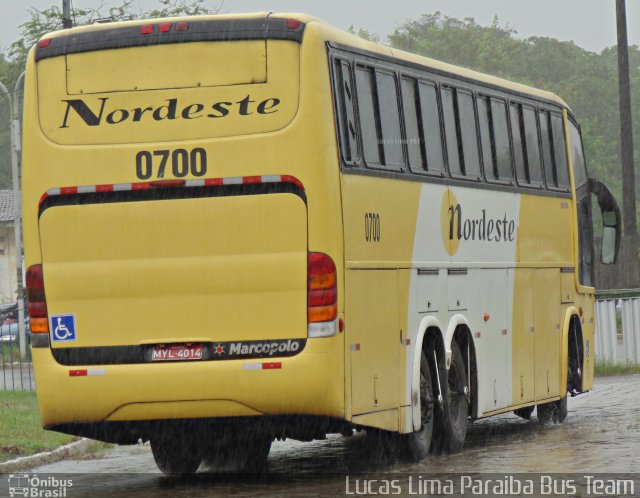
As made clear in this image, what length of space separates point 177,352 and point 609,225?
33.4 feet

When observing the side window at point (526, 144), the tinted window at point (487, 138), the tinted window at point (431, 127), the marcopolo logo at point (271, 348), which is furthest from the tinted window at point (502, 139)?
the marcopolo logo at point (271, 348)

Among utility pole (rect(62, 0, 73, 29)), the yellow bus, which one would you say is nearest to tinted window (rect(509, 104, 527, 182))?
the yellow bus

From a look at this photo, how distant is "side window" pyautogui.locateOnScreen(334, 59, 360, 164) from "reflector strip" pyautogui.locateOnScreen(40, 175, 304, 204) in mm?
627

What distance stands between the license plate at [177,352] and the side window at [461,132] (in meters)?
4.01

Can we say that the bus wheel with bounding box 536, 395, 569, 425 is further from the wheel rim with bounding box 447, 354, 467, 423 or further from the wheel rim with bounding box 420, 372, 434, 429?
the wheel rim with bounding box 420, 372, 434, 429

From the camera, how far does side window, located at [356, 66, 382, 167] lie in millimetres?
12865

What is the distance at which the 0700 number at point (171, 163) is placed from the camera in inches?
475

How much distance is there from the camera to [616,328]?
2912cm

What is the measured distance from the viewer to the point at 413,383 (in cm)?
1361

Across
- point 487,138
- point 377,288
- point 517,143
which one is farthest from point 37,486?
point 517,143

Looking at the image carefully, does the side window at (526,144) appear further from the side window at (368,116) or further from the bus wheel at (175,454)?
the bus wheel at (175,454)

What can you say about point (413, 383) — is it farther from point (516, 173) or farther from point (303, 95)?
point (516, 173)

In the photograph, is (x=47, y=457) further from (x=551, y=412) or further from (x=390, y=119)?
→ (x=551, y=412)

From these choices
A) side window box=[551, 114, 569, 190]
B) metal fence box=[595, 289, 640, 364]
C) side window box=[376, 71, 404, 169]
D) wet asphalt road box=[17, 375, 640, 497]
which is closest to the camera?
wet asphalt road box=[17, 375, 640, 497]
